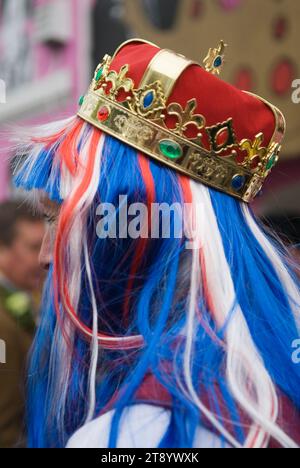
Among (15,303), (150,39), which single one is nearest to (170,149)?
(15,303)

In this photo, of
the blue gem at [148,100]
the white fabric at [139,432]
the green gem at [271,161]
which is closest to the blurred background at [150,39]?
the green gem at [271,161]

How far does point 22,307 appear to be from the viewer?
330 centimetres

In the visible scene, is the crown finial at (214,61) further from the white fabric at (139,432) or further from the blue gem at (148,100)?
the white fabric at (139,432)

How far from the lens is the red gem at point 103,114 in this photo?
64.7 inches

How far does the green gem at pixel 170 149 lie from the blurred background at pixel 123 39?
5.91 feet

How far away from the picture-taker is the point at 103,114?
1.65 meters

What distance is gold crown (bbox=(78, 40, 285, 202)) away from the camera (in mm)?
1611

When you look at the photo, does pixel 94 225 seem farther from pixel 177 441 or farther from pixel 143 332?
pixel 177 441

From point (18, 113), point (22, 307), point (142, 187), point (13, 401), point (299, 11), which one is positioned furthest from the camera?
point (18, 113)

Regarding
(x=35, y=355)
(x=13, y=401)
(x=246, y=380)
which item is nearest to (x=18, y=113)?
(x=13, y=401)

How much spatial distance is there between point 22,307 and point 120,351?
5.99 feet

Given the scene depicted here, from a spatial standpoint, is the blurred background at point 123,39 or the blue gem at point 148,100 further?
the blurred background at point 123,39

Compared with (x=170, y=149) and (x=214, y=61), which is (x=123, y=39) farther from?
(x=170, y=149)

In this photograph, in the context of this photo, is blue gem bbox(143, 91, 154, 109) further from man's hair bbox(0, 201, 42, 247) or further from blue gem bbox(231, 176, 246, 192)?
man's hair bbox(0, 201, 42, 247)
